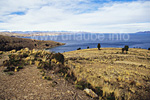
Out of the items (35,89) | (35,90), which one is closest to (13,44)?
(35,89)

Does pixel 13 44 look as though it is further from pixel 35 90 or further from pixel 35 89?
pixel 35 90

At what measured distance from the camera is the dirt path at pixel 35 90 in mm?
6547

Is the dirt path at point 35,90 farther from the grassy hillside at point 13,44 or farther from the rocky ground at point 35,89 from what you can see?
the grassy hillside at point 13,44

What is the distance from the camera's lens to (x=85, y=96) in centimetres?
732

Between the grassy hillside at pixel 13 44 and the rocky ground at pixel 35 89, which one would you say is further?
the grassy hillside at pixel 13 44

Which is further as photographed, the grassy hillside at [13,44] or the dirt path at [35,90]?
the grassy hillside at [13,44]

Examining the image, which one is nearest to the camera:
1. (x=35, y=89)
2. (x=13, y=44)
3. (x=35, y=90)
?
(x=35, y=90)

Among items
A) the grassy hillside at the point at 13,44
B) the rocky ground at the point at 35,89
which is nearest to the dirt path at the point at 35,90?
the rocky ground at the point at 35,89

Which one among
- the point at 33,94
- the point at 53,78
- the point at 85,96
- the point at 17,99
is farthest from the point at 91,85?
the point at 17,99

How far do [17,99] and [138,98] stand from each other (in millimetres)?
8466

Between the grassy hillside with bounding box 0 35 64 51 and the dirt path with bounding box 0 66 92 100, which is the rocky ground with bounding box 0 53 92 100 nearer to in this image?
the dirt path with bounding box 0 66 92 100

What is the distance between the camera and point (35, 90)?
24.0 ft

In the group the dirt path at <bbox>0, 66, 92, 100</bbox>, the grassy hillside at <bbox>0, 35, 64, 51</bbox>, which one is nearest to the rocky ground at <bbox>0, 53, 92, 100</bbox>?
the dirt path at <bbox>0, 66, 92, 100</bbox>

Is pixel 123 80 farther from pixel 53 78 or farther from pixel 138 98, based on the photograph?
pixel 53 78
